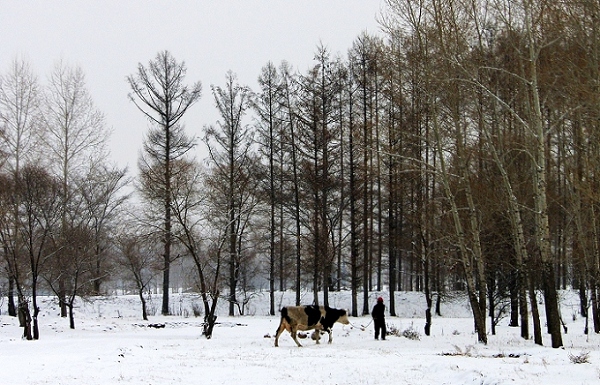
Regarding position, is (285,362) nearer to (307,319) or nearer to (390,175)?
(307,319)

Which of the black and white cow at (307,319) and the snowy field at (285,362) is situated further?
the black and white cow at (307,319)

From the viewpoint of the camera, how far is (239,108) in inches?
1292

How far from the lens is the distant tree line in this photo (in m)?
15.7

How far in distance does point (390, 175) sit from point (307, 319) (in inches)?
386

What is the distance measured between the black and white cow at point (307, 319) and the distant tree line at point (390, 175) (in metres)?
3.38

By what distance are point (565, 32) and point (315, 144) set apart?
17866 millimetres

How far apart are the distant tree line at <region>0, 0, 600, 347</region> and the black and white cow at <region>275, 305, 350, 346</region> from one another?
3.38m

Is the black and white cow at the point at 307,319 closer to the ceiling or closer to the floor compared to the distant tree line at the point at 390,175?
closer to the floor

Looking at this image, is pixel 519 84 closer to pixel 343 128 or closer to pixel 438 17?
pixel 438 17

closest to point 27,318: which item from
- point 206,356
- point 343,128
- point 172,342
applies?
point 172,342

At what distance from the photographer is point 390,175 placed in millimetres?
25547

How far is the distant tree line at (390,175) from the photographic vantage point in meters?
15.7

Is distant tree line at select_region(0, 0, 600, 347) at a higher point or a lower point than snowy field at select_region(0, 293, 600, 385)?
higher

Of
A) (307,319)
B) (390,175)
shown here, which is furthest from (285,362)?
(390,175)
